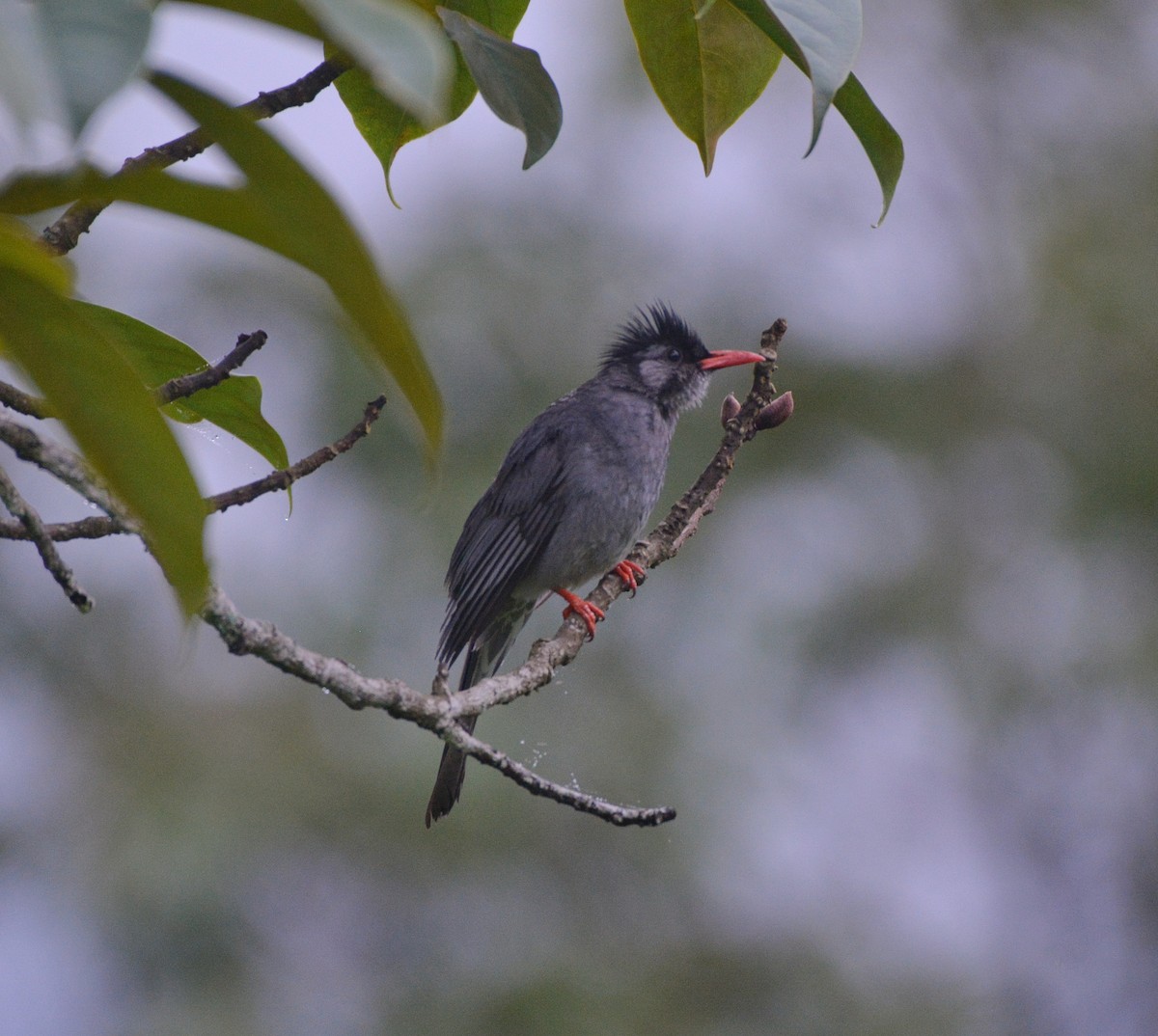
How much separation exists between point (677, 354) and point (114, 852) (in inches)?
252

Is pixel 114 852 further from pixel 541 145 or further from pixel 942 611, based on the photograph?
pixel 541 145

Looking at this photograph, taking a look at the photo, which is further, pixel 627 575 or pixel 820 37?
pixel 627 575

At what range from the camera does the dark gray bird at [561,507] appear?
4.13 m

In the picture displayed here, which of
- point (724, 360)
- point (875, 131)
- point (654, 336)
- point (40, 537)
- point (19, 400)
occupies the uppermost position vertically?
point (654, 336)

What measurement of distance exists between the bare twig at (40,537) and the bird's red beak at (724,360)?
3046 mm

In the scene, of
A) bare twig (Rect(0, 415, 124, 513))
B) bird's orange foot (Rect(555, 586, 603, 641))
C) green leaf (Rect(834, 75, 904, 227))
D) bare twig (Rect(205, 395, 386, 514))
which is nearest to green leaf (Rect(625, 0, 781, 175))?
green leaf (Rect(834, 75, 904, 227))

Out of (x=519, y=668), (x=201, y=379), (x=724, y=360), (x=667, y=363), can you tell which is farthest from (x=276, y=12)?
(x=667, y=363)

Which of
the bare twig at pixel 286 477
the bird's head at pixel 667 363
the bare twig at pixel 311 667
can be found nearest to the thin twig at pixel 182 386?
the bare twig at pixel 286 477

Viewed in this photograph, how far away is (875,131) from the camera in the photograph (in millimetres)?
1620

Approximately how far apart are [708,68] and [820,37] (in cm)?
60

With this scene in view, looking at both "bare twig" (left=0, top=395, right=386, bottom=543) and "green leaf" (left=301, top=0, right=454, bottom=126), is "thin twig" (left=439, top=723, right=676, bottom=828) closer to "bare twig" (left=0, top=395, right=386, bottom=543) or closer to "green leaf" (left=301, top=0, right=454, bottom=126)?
"bare twig" (left=0, top=395, right=386, bottom=543)

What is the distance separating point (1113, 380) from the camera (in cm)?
1239

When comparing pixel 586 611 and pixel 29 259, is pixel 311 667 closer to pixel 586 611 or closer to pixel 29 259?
pixel 29 259

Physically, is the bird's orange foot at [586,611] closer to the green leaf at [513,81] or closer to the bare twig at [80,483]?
the bare twig at [80,483]
